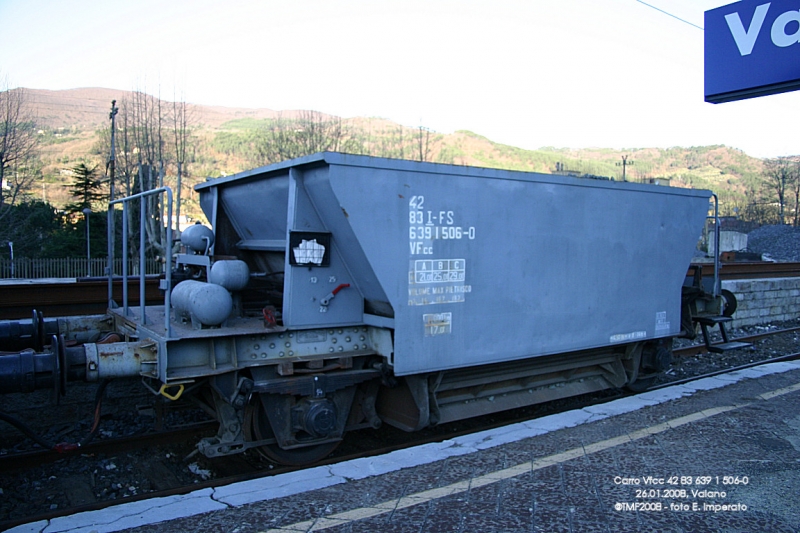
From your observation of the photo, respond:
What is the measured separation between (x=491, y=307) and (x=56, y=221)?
3446 centimetres

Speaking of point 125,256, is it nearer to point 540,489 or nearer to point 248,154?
point 540,489

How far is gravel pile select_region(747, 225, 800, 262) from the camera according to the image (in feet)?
120

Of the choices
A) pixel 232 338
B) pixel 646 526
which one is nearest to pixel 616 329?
pixel 646 526

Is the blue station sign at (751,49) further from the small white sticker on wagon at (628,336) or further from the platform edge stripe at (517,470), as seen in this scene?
the platform edge stripe at (517,470)

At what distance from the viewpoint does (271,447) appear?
18.8 feet

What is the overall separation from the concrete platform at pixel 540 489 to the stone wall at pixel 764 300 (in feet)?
38.3

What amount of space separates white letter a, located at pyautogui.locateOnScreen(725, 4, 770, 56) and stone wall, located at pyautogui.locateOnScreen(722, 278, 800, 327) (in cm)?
1017

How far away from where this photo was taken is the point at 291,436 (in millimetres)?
5605

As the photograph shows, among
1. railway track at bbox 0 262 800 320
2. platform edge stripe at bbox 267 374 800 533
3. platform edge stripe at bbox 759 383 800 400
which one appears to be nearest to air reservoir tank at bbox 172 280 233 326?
platform edge stripe at bbox 267 374 800 533


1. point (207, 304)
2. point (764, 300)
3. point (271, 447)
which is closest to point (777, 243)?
point (764, 300)

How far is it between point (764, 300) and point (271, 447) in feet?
54.8

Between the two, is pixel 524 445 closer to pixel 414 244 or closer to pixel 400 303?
pixel 400 303

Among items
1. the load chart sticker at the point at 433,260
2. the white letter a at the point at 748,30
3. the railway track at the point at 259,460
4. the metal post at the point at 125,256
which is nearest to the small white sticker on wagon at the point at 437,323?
the load chart sticker at the point at 433,260

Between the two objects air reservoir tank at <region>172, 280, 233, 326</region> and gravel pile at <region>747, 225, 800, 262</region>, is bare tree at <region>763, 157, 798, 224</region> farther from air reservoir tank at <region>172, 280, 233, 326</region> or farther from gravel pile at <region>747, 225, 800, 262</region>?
air reservoir tank at <region>172, 280, 233, 326</region>
